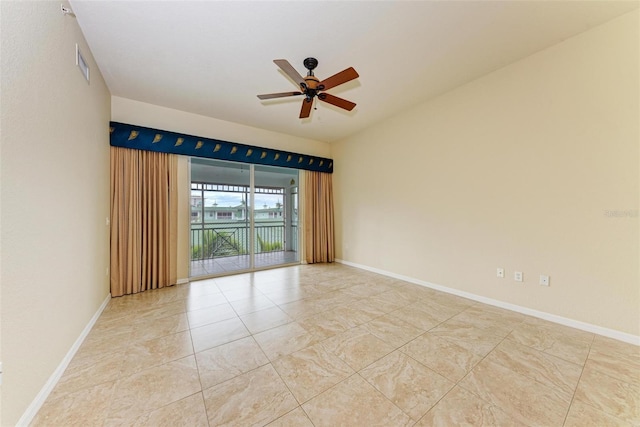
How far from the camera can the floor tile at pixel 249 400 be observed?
4.45ft

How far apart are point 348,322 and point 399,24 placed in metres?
3.02

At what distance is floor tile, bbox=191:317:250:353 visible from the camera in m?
2.12

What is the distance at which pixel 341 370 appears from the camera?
69.2 inches

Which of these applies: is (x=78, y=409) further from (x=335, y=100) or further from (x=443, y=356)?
(x=335, y=100)

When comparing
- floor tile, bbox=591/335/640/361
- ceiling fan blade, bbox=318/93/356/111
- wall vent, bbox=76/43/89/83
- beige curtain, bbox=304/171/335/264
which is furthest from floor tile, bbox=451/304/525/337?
wall vent, bbox=76/43/89/83

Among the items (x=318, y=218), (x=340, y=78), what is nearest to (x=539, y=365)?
(x=340, y=78)

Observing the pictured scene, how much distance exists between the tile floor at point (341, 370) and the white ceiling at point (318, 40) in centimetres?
293

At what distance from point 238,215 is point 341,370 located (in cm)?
395

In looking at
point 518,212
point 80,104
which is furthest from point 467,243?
point 80,104

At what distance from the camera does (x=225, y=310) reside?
284 cm

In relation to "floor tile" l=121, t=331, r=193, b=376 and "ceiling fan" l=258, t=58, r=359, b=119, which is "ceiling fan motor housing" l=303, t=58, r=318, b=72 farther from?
"floor tile" l=121, t=331, r=193, b=376

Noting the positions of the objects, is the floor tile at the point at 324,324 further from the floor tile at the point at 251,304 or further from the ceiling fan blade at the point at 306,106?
the ceiling fan blade at the point at 306,106

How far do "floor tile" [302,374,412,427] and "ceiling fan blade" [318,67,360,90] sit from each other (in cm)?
248

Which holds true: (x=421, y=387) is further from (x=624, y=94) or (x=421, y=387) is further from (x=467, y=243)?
(x=624, y=94)
